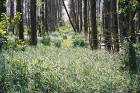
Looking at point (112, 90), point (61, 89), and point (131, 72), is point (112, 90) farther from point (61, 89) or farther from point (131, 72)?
point (131, 72)

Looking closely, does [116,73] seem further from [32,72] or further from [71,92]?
[32,72]

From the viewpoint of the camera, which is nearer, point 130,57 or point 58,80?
point 58,80

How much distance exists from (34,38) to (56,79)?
7547 mm

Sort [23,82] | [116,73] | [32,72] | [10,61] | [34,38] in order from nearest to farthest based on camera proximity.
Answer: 1. [23,82]
2. [32,72]
3. [116,73]
4. [10,61]
5. [34,38]

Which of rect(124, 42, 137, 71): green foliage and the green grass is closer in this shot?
the green grass

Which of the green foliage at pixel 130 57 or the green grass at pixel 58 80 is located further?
the green foliage at pixel 130 57

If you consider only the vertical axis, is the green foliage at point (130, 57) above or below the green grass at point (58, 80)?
above

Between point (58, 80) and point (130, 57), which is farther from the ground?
point (130, 57)

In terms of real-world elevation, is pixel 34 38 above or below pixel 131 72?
above

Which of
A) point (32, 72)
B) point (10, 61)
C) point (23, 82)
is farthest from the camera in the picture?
point (10, 61)

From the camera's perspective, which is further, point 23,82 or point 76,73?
point 76,73

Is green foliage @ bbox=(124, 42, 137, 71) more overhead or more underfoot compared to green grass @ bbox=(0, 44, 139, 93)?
more overhead

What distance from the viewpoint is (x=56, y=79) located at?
4254 millimetres

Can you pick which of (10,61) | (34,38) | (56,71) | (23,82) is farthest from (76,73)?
(34,38)
